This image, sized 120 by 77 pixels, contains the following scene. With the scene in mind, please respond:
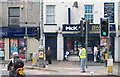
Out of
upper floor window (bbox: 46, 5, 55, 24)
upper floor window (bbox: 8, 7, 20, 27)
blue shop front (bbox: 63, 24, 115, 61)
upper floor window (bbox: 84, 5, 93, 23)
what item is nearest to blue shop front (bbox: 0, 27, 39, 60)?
upper floor window (bbox: 8, 7, 20, 27)

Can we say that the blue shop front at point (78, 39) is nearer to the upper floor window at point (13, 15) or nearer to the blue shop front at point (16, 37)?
the blue shop front at point (16, 37)

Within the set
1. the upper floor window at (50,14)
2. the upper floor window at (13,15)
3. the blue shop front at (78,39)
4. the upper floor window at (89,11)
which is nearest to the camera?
the blue shop front at (78,39)

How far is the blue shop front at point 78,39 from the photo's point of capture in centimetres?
3528

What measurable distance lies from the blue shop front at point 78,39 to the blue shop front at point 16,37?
3.12m

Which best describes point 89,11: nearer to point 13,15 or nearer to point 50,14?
point 50,14

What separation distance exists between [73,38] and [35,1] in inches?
204

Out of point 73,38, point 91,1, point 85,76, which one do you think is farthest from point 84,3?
point 85,76

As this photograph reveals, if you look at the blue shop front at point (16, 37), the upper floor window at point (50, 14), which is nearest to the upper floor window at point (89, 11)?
the upper floor window at point (50, 14)

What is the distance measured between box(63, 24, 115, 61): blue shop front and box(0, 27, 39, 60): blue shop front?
3124 millimetres

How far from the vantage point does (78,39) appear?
3609 centimetres

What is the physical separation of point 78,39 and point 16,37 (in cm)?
611

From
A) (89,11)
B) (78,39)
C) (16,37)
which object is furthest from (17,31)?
(89,11)

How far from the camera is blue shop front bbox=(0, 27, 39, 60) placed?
35.9 m

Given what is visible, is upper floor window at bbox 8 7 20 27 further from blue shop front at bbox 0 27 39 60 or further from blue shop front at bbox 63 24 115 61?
blue shop front at bbox 63 24 115 61
